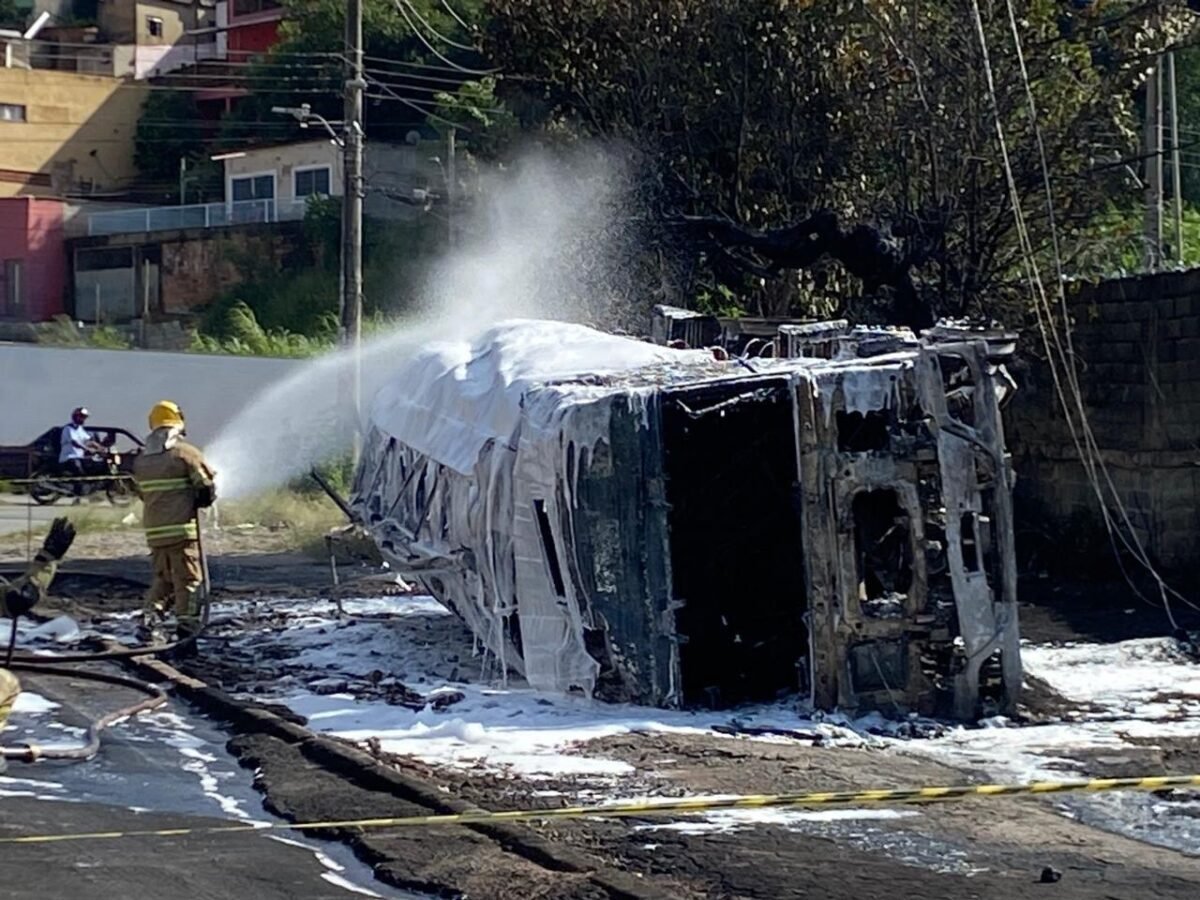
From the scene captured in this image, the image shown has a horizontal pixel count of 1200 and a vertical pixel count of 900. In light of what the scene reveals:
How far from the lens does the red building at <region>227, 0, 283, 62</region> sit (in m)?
70.6

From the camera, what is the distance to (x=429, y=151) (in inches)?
2044

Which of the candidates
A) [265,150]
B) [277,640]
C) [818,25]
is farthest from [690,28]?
[265,150]

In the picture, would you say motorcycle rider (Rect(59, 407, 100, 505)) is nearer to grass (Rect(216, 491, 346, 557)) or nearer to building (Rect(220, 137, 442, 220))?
grass (Rect(216, 491, 346, 557))

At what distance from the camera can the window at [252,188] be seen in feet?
187

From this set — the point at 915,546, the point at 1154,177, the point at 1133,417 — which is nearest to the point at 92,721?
the point at 915,546

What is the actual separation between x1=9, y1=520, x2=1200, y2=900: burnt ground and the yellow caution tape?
86mm

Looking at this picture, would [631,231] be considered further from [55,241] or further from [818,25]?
[55,241]

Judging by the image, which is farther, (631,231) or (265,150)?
(265,150)

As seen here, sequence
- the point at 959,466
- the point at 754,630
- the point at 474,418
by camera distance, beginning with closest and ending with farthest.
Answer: the point at 959,466 < the point at 754,630 < the point at 474,418

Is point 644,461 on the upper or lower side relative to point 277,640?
upper

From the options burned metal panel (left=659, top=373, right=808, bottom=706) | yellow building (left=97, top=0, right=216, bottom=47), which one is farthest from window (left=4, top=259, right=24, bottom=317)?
burned metal panel (left=659, top=373, right=808, bottom=706)

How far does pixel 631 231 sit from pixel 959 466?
10191 mm

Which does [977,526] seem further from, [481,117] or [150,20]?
[150,20]

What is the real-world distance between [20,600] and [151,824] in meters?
1.61
